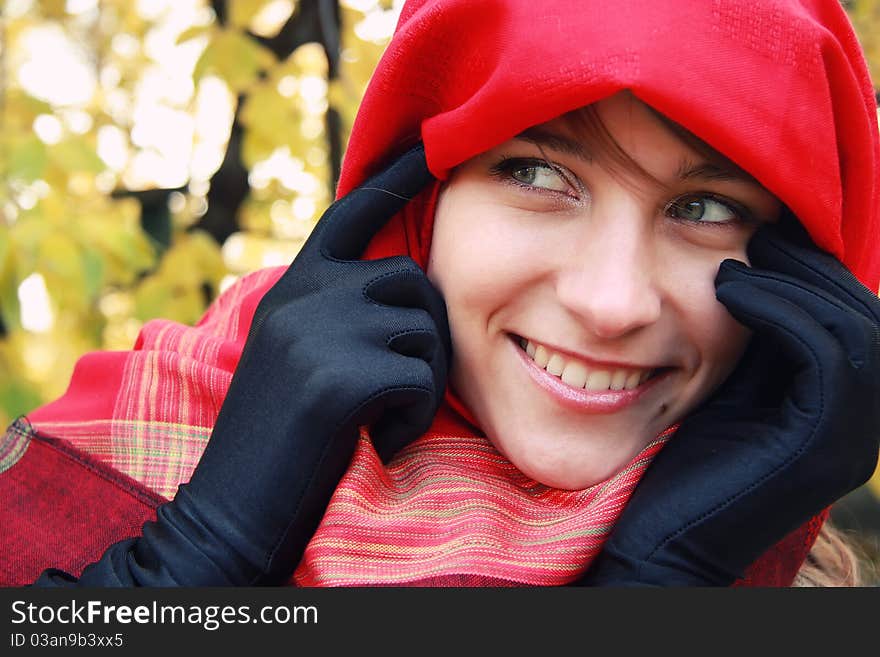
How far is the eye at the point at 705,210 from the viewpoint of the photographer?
125 centimetres

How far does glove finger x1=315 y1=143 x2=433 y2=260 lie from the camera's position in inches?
54.8

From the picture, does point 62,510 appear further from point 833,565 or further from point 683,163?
point 833,565

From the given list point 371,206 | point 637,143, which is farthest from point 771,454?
point 371,206

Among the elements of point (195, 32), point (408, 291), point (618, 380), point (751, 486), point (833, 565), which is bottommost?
point (833, 565)

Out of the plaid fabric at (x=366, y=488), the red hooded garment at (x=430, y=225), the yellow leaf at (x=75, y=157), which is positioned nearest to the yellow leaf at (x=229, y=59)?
the yellow leaf at (x=75, y=157)

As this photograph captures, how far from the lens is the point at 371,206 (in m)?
1.40

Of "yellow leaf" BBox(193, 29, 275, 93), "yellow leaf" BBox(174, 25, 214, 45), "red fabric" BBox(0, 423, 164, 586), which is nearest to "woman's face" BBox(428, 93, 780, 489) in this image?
"red fabric" BBox(0, 423, 164, 586)

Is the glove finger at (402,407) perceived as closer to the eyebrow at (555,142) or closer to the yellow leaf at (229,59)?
the eyebrow at (555,142)

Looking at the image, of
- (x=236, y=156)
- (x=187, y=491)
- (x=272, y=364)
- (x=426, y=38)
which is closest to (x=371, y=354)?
(x=272, y=364)

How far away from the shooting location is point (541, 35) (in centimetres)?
119

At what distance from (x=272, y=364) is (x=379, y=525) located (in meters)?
0.25

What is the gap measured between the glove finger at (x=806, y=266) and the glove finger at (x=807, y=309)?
0.07 feet

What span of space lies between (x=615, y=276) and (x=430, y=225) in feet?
1.09

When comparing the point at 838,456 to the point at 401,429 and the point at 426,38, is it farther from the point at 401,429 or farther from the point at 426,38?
→ the point at 426,38
